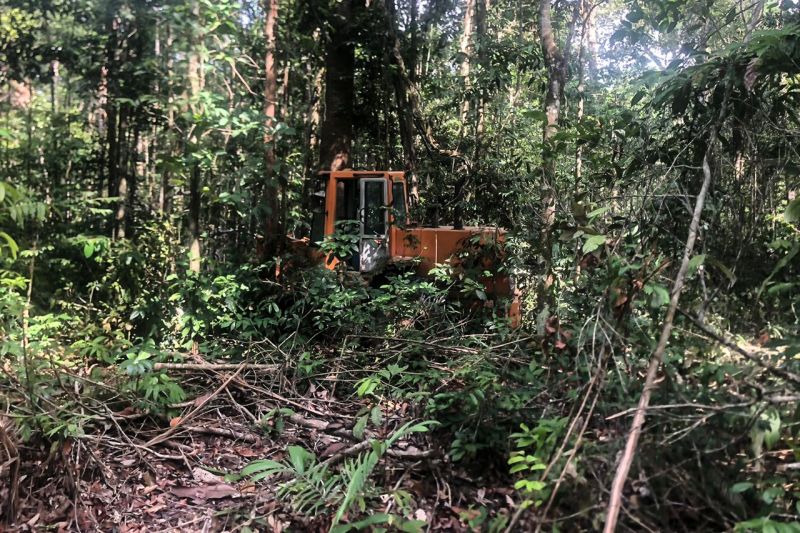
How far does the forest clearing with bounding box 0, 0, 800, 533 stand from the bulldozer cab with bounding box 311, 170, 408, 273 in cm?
4

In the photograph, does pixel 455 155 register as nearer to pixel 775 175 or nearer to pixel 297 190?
pixel 297 190

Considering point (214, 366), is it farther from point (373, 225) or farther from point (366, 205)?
point (366, 205)

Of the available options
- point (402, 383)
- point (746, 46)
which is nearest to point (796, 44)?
point (746, 46)

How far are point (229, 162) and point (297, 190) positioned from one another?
3.82 m

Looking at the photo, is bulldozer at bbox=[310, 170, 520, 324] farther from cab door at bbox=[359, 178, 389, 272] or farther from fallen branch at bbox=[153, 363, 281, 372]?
fallen branch at bbox=[153, 363, 281, 372]

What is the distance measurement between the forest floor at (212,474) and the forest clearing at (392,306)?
0.07 feet

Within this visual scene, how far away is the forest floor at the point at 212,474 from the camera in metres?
3.15

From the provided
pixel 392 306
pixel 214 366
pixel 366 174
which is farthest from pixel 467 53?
pixel 214 366

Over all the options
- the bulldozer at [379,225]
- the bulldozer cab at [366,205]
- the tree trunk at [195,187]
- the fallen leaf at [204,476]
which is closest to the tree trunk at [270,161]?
the tree trunk at [195,187]

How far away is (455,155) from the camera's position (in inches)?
371

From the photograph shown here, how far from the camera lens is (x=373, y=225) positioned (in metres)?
7.73

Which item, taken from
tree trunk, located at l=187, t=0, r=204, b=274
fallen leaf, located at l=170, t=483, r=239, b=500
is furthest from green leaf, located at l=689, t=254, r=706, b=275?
tree trunk, located at l=187, t=0, r=204, b=274

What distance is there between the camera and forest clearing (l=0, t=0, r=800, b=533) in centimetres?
268

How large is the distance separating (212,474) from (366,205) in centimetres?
465
